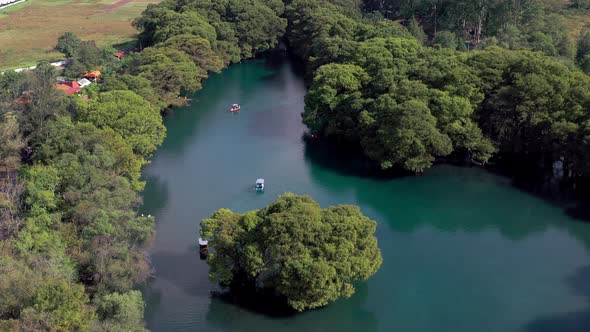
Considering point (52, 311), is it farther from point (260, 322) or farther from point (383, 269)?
point (383, 269)

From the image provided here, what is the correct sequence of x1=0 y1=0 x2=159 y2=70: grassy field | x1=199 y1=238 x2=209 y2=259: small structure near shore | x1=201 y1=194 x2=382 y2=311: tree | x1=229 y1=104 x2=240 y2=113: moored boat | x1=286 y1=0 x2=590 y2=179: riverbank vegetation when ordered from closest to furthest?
1. x1=201 y1=194 x2=382 y2=311: tree
2. x1=199 y1=238 x2=209 y2=259: small structure near shore
3. x1=286 y1=0 x2=590 y2=179: riverbank vegetation
4. x1=229 y1=104 x2=240 y2=113: moored boat
5. x1=0 y1=0 x2=159 y2=70: grassy field

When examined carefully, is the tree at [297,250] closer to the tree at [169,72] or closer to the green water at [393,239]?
the green water at [393,239]

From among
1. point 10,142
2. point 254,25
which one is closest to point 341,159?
point 10,142

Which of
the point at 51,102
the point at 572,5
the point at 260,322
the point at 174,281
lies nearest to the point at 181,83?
the point at 51,102

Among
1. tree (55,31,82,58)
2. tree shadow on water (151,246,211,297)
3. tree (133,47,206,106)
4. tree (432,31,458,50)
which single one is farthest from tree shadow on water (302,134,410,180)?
tree (55,31,82,58)

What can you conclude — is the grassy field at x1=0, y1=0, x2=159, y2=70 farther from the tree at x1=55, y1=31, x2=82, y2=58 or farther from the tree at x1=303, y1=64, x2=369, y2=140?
the tree at x1=303, y1=64, x2=369, y2=140

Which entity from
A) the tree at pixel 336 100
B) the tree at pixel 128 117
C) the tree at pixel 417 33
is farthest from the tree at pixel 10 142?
the tree at pixel 417 33
